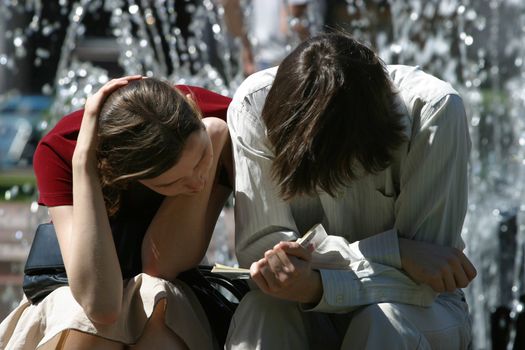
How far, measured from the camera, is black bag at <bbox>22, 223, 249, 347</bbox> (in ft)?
8.35

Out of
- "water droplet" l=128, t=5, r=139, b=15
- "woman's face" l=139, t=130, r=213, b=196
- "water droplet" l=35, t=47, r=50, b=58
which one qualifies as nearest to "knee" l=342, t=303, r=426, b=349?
"woman's face" l=139, t=130, r=213, b=196

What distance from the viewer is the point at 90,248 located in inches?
95.9

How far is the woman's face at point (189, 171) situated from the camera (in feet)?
7.92

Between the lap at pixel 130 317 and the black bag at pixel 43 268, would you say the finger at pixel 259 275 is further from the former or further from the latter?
the black bag at pixel 43 268

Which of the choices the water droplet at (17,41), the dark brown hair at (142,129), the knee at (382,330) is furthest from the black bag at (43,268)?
the water droplet at (17,41)

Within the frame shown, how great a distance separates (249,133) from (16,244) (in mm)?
2979

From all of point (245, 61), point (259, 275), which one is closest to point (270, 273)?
point (259, 275)

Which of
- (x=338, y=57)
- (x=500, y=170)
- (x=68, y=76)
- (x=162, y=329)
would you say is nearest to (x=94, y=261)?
(x=162, y=329)

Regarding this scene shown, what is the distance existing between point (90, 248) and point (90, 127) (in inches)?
10.4

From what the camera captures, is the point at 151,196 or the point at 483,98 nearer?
the point at 151,196

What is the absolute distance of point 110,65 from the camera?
7375mm

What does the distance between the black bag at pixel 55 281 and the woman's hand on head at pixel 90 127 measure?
236 mm

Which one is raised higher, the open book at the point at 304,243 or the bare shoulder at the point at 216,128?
the bare shoulder at the point at 216,128

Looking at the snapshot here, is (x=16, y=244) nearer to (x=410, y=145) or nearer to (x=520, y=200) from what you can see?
(x=520, y=200)
